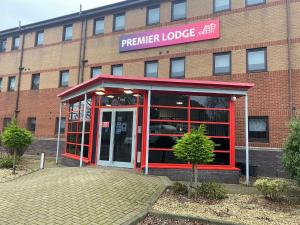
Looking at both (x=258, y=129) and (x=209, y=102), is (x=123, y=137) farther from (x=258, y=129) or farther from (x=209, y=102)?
(x=258, y=129)

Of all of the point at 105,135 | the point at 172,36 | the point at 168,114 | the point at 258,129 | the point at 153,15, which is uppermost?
the point at 153,15

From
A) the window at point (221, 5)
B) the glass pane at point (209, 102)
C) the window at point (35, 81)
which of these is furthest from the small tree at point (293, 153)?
the window at point (35, 81)

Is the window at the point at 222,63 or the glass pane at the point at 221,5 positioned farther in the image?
the glass pane at the point at 221,5

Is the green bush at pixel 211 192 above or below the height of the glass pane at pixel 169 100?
below

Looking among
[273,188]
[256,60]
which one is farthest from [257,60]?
[273,188]

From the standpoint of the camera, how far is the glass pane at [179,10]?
55.1 feet

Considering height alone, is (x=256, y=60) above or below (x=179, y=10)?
below

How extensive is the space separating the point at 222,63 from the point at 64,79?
10864mm

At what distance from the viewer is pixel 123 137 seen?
12500 mm

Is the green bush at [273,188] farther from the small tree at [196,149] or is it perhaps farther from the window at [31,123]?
the window at [31,123]

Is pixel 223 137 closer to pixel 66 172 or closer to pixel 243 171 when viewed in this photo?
pixel 243 171

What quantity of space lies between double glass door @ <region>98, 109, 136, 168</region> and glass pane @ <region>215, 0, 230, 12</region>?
25.1 feet

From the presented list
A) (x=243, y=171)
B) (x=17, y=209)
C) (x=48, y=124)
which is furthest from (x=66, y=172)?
(x=48, y=124)

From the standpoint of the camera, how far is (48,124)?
2014 centimetres
